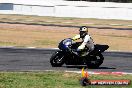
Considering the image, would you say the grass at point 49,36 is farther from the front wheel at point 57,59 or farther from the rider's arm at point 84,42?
the rider's arm at point 84,42

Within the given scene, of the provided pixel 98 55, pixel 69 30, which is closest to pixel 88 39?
pixel 98 55

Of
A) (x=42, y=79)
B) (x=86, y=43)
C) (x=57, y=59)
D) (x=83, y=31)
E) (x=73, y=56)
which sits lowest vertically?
(x=57, y=59)

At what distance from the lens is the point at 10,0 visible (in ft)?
219

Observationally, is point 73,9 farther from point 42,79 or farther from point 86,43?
point 42,79

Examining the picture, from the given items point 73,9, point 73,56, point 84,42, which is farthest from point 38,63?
point 73,9

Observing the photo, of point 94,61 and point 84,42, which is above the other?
point 84,42

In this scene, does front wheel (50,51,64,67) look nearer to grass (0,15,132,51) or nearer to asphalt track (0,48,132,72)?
asphalt track (0,48,132,72)

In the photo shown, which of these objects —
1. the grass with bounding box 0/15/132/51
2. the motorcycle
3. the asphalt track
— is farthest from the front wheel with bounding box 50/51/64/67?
the grass with bounding box 0/15/132/51

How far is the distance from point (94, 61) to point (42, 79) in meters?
4.92

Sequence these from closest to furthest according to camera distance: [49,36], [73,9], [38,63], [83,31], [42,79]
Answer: [42,79], [83,31], [38,63], [49,36], [73,9]

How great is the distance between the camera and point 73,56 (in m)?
17.9

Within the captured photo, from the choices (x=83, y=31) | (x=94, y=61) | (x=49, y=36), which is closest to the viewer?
(x=83, y=31)

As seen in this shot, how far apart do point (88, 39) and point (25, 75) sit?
3.94 metres

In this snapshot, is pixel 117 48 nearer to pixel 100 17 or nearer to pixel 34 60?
pixel 34 60
